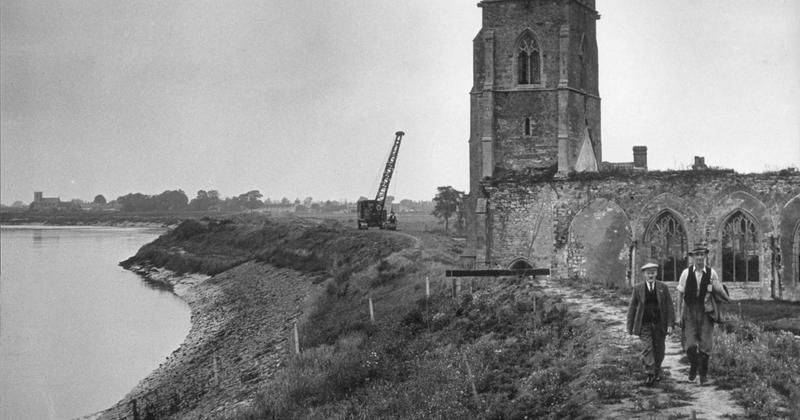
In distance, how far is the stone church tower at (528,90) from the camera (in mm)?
38938

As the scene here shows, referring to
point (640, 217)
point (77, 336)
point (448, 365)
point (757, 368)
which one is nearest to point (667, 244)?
point (640, 217)

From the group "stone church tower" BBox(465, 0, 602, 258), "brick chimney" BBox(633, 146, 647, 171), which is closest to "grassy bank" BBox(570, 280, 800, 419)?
"stone church tower" BBox(465, 0, 602, 258)

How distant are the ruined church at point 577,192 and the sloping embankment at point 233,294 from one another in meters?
9.85

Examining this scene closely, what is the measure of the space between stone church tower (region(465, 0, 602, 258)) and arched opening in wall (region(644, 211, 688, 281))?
1095cm

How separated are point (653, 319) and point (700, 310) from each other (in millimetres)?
674

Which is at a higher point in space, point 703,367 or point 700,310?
point 700,310

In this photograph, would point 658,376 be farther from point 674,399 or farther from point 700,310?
point 700,310

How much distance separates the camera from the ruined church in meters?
26.6

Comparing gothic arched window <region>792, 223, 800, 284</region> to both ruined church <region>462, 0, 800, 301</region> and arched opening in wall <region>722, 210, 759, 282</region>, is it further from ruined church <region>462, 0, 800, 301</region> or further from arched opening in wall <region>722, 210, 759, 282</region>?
arched opening in wall <region>722, 210, 759, 282</region>

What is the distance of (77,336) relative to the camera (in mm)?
39156

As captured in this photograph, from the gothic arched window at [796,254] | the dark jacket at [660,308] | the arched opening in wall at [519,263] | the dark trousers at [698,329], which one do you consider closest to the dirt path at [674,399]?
the dark trousers at [698,329]

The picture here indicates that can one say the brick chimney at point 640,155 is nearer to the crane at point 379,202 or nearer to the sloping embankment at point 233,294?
the sloping embankment at point 233,294

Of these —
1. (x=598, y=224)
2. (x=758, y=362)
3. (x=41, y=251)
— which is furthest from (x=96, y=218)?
(x=758, y=362)

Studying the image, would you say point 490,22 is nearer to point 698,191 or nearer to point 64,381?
point 698,191
